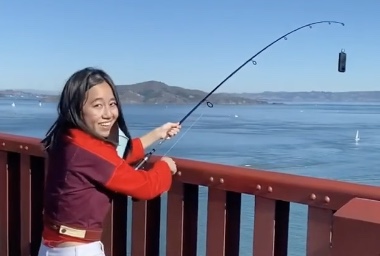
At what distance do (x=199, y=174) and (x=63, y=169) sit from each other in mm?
529

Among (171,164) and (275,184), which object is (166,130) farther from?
(275,184)

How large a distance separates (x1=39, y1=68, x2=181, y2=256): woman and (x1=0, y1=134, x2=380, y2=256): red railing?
0.24m

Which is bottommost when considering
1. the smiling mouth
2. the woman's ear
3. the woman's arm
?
the woman's arm

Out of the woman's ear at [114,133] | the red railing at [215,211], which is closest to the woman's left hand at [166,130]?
the red railing at [215,211]

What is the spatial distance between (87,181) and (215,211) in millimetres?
522

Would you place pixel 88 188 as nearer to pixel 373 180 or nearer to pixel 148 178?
pixel 148 178

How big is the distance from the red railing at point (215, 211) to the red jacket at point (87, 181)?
0.26m

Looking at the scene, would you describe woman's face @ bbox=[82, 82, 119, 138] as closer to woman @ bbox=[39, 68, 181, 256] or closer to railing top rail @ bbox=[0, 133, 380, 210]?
woman @ bbox=[39, 68, 181, 256]

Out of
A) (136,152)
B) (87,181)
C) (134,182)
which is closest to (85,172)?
(87,181)

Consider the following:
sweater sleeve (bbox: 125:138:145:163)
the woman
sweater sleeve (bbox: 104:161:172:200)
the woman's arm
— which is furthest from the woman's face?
the woman's arm

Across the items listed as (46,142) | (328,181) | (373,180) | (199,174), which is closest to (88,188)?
(46,142)

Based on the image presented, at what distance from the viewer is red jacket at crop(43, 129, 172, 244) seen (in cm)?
194

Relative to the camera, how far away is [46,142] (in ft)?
7.13

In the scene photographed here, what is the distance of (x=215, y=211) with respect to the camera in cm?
219
